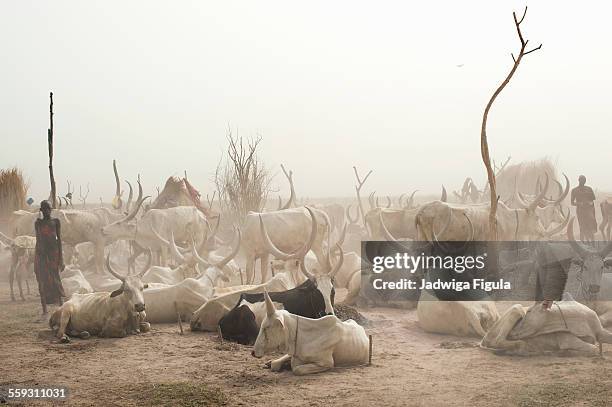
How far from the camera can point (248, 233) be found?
12.8 m

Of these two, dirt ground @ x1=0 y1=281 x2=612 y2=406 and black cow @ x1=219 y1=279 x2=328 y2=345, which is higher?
black cow @ x1=219 y1=279 x2=328 y2=345

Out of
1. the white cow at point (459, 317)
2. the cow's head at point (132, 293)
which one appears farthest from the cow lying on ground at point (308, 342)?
the cow's head at point (132, 293)

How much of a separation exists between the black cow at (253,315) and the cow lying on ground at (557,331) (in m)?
2.25

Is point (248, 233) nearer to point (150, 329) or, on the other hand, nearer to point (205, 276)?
point (205, 276)

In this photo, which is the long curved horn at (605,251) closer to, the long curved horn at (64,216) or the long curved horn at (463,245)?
the long curved horn at (463,245)

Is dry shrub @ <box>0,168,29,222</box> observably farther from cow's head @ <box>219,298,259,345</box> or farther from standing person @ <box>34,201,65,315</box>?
cow's head @ <box>219,298,259,345</box>

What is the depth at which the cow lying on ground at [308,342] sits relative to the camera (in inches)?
249

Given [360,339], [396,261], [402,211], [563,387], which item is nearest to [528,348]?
[563,387]

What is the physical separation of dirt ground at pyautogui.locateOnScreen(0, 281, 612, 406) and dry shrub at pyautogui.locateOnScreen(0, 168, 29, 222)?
11442 mm

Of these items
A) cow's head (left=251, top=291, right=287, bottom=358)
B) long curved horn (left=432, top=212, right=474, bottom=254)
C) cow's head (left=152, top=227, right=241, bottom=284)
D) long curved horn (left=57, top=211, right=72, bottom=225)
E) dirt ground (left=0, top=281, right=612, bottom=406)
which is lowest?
dirt ground (left=0, top=281, right=612, bottom=406)

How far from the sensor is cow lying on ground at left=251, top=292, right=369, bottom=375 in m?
6.32

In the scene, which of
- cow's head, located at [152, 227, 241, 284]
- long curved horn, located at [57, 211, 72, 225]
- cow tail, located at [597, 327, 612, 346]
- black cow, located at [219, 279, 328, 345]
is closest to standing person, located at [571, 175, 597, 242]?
cow's head, located at [152, 227, 241, 284]

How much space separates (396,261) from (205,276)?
10.6ft

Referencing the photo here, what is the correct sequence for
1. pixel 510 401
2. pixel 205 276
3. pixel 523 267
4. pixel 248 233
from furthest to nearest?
pixel 248 233 → pixel 523 267 → pixel 205 276 → pixel 510 401
